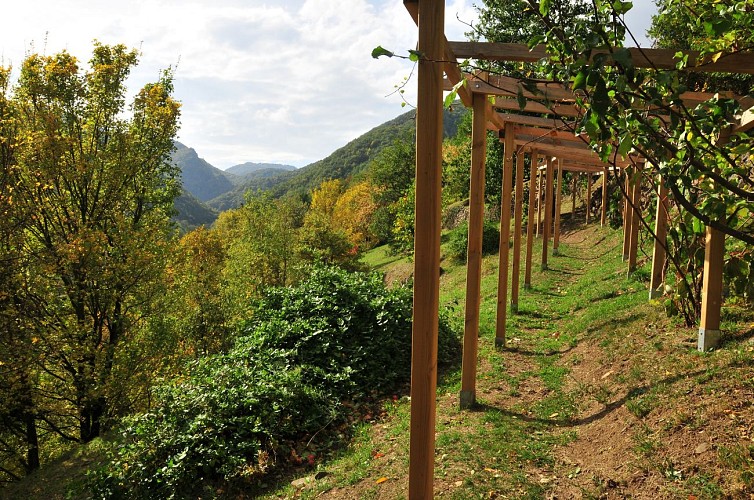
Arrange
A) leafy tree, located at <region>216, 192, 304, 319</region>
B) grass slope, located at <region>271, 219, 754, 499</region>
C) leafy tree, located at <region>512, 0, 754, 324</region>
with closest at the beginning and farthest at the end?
leafy tree, located at <region>512, 0, 754, 324</region>, grass slope, located at <region>271, 219, 754, 499</region>, leafy tree, located at <region>216, 192, 304, 319</region>

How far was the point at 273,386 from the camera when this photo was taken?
6234 mm

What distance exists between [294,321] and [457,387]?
10.6ft

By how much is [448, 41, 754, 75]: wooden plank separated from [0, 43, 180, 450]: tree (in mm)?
9861

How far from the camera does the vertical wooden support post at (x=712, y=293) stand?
4.98 m

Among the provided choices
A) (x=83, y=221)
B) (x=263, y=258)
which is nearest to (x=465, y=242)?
(x=263, y=258)

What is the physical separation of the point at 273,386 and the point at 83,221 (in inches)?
342

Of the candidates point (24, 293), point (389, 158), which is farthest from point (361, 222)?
point (24, 293)

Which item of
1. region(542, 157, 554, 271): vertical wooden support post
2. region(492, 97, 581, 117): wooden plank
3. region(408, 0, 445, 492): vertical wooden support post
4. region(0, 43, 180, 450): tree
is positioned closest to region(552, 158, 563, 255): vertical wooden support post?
region(542, 157, 554, 271): vertical wooden support post

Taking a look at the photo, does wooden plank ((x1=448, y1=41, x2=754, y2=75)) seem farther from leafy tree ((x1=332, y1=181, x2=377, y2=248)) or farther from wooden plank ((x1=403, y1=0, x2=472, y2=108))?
leafy tree ((x1=332, y1=181, x2=377, y2=248))

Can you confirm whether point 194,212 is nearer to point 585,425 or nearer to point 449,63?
point 585,425

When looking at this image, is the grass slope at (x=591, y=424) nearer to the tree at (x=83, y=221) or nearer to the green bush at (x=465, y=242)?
the tree at (x=83, y=221)

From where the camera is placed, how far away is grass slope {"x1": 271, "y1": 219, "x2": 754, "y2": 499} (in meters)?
3.48

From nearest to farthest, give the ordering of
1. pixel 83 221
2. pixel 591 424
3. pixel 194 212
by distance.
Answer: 1. pixel 591 424
2. pixel 83 221
3. pixel 194 212

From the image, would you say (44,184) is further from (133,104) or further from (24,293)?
(133,104)
